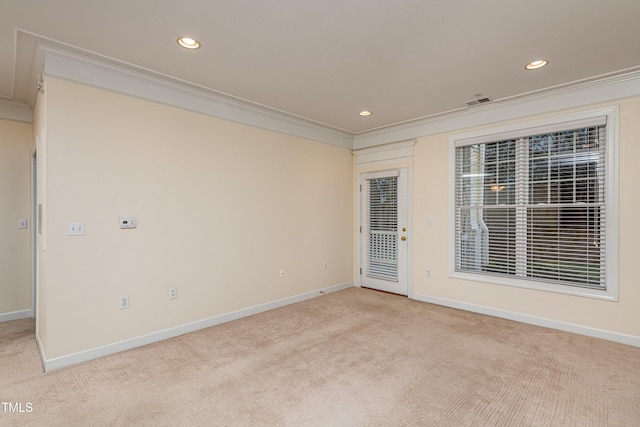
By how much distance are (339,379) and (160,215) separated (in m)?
2.36

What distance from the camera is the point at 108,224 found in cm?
292

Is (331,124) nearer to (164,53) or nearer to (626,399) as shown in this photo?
(164,53)

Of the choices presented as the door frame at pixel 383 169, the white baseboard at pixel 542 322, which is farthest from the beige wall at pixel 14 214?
the white baseboard at pixel 542 322

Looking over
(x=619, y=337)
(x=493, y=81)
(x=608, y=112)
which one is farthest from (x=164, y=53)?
(x=619, y=337)

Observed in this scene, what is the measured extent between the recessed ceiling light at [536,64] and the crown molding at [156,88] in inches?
107

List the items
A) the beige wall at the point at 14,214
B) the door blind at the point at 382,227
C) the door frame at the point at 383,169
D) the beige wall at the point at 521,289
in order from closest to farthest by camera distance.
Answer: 1. the beige wall at the point at 521,289
2. the beige wall at the point at 14,214
3. the door frame at the point at 383,169
4. the door blind at the point at 382,227

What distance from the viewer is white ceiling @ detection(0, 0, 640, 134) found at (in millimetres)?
2074

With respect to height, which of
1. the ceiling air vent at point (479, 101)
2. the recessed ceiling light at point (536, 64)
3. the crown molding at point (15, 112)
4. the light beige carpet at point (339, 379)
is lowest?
the light beige carpet at point (339, 379)

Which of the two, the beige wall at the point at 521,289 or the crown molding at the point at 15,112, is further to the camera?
the crown molding at the point at 15,112

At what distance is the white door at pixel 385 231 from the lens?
16.2ft

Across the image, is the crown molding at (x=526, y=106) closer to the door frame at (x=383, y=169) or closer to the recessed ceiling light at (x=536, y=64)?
the door frame at (x=383, y=169)

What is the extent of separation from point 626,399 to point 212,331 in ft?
11.8

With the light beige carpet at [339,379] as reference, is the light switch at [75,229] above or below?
above

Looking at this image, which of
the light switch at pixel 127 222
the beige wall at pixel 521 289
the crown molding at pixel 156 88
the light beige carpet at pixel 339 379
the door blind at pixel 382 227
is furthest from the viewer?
the door blind at pixel 382 227
